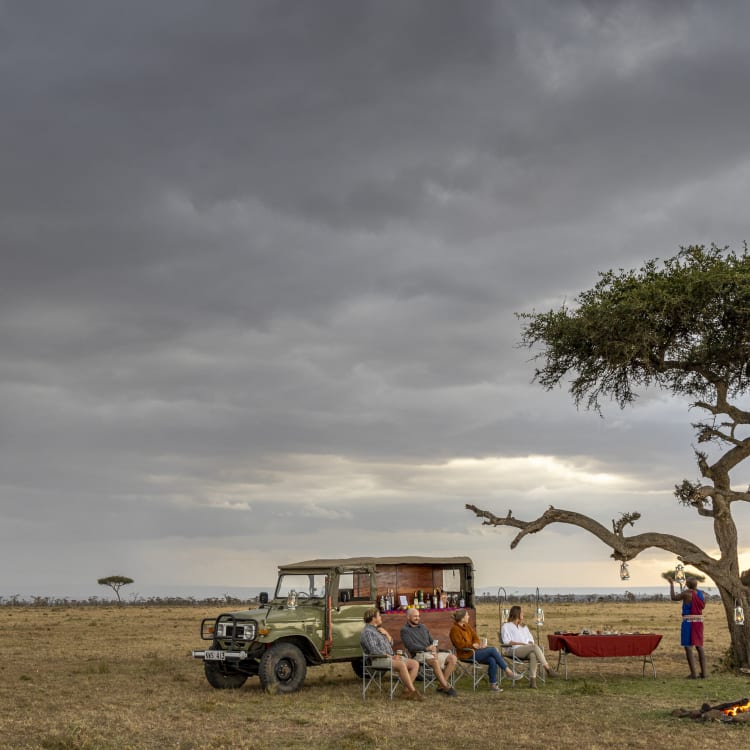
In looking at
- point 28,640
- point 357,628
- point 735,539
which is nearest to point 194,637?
point 28,640

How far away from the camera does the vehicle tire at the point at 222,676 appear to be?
15.0m

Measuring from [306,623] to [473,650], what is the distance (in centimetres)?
283

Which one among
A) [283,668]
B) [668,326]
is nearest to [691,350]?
[668,326]

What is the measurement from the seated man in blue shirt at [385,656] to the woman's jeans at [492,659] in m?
1.25

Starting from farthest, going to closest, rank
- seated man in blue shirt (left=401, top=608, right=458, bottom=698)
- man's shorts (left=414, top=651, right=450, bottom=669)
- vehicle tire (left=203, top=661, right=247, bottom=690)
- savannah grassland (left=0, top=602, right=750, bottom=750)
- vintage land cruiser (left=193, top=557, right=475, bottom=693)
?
vehicle tire (left=203, top=661, right=247, bottom=690)
vintage land cruiser (left=193, top=557, right=475, bottom=693)
man's shorts (left=414, top=651, right=450, bottom=669)
seated man in blue shirt (left=401, top=608, right=458, bottom=698)
savannah grassland (left=0, top=602, right=750, bottom=750)

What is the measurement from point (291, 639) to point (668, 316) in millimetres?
10027

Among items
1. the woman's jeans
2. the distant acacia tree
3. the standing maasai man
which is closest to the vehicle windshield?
the woman's jeans

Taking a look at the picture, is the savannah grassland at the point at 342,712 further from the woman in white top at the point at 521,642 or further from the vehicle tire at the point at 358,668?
the woman in white top at the point at 521,642

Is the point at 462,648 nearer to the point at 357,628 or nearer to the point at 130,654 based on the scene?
the point at 357,628

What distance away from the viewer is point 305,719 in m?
11.4

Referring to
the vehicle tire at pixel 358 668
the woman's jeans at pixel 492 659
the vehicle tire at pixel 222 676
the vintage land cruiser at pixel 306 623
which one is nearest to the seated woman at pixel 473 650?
the woman's jeans at pixel 492 659

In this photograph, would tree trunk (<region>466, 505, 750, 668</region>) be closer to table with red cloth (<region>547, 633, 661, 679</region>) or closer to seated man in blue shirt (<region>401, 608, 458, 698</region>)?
table with red cloth (<region>547, 633, 661, 679</region>)

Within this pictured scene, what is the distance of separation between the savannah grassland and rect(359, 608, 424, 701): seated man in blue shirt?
336 millimetres

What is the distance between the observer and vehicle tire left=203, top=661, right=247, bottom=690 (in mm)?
14977
